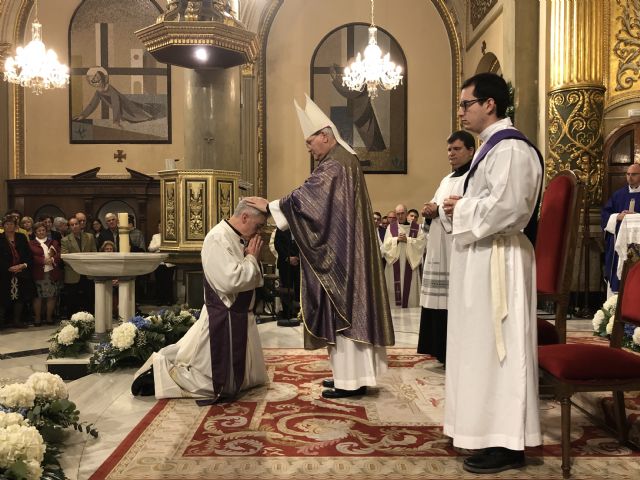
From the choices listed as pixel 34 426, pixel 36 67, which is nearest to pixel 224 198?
pixel 34 426

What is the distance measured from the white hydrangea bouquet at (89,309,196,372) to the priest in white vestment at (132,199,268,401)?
0.79 meters

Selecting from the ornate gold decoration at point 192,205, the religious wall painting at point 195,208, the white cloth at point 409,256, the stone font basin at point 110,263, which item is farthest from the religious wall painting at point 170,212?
the white cloth at point 409,256

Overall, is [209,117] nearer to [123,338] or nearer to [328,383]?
[123,338]

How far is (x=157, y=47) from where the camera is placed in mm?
6410

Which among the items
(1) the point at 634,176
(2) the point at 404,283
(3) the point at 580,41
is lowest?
(2) the point at 404,283

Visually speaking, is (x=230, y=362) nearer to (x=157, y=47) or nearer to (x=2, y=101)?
(x=157, y=47)

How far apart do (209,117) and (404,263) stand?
3716mm

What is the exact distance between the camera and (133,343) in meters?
4.95

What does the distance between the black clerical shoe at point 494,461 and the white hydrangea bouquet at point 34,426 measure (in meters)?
1.69

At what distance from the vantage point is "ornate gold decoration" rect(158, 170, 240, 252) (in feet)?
23.6

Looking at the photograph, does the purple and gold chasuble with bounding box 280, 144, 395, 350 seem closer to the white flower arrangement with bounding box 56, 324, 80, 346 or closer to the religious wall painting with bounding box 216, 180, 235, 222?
the white flower arrangement with bounding box 56, 324, 80, 346

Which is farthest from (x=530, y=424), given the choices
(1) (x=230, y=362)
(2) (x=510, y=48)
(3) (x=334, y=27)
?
(3) (x=334, y=27)

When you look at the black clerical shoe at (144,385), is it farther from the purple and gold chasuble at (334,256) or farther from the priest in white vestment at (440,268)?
the priest in white vestment at (440,268)

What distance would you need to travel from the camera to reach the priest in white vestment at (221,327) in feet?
13.0
